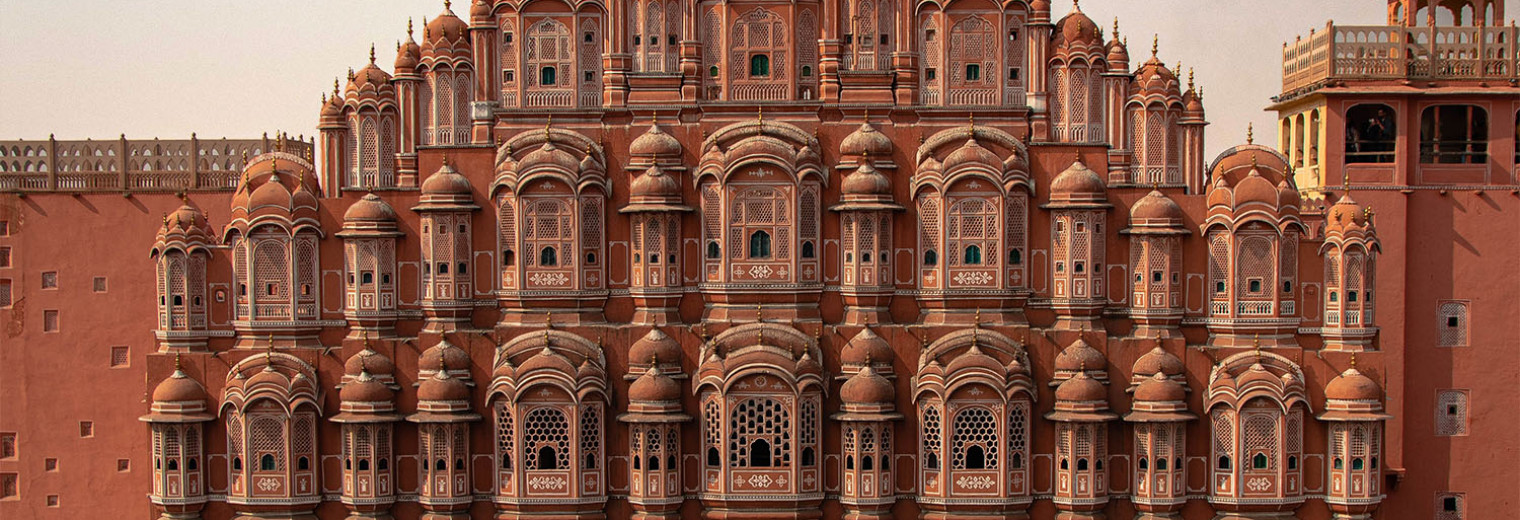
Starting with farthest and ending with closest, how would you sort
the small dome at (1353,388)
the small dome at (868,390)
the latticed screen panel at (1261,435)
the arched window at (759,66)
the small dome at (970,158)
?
the arched window at (759,66)
the small dome at (970,158)
the latticed screen panel at (1261,435)
the small dome at (868,390)
the small dome at (1353,388)

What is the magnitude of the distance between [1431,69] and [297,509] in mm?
28713

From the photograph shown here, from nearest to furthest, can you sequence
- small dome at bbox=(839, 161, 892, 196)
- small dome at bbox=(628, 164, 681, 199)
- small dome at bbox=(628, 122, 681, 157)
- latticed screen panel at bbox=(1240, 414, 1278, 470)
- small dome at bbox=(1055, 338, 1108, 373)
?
latticed screen panel at bbox=(1240, 414, 1278, 470) → small dome at bbox=(1055, 338, 1108, 373) → small dome at bbox=(839, 161, 892, 196) → small dome at bbox=(628, 164, 681, 199) → small dome at bbox=(628, 122, 681, 157)

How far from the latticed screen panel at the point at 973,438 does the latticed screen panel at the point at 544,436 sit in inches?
314

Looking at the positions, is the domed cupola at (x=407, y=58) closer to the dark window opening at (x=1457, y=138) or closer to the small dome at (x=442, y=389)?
the small dome at (x=442, y=389)

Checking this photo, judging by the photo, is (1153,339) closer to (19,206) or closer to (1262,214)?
(1262,214)

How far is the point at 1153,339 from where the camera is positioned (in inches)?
1366

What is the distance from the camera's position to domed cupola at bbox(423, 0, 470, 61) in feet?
123

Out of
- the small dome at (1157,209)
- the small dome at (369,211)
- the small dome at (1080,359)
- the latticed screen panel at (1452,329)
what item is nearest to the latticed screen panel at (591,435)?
the small dome at (369,211)

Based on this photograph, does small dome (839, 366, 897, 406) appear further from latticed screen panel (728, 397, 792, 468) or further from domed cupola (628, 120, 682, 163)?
domed cupola (628, 120, 682, 163)

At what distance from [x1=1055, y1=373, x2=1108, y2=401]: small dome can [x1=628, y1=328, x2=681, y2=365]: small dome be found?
7.95 metres

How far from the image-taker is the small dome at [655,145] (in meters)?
35.2

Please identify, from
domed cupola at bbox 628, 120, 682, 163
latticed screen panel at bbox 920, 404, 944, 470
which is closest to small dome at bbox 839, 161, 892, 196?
domed cupola at bbox 628, 120, 682, 163

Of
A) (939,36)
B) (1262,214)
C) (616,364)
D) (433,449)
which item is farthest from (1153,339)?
(433,449)

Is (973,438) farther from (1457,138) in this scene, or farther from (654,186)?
(1457,138)
